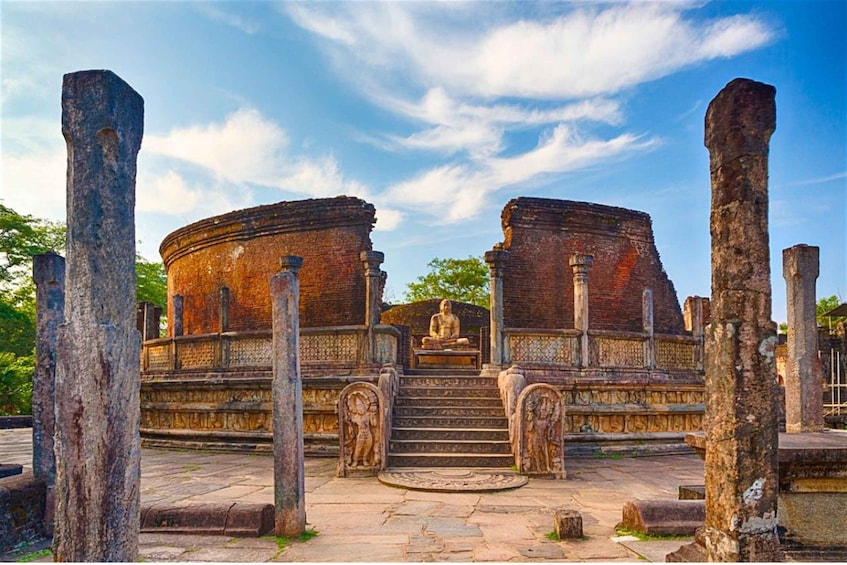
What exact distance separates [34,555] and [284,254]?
13170 millimetres

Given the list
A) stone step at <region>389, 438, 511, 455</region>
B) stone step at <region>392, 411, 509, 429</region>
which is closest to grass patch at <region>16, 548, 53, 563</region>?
stone step at <region>389, 438, 511, 455</region>

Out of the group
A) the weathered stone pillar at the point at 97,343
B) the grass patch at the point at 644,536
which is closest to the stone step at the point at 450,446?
Result: the grass patch at the point at 644,536

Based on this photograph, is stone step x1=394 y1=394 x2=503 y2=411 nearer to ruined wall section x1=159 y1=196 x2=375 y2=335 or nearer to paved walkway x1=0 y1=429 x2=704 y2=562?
paved walkway x1=0 y1=429 x2=704 y2=562

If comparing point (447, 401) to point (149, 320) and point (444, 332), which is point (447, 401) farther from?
point (149, 320)

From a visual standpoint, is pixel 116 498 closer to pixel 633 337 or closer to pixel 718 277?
pixel 718 277

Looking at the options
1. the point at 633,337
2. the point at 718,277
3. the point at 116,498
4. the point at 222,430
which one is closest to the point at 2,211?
the point at 222,430

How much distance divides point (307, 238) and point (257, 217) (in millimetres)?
1816

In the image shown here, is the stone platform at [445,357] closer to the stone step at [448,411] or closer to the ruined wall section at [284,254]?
the ruined wall section at [284,254]

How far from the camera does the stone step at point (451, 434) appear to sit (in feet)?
32.9

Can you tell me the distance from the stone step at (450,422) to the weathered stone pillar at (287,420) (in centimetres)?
467

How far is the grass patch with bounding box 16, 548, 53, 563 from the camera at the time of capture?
499cm

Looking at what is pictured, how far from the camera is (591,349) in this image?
1243 centimetres

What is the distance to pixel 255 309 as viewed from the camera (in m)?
18.4

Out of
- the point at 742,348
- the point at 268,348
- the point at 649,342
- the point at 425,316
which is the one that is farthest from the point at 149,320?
the point at 742,348
